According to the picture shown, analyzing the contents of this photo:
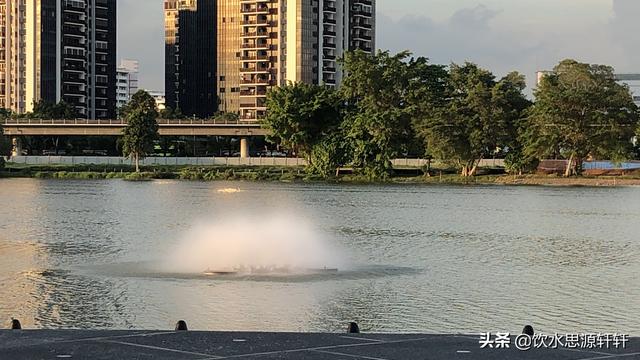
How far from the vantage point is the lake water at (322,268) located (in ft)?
89.9

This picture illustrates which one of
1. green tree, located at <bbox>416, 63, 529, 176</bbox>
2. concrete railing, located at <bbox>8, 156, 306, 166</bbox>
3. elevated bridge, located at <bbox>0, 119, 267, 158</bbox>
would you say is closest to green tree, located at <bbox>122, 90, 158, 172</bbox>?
concrete railing, located at <bbox>8, 156, 306, 166</bbox>

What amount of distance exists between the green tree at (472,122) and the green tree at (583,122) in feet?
12.6

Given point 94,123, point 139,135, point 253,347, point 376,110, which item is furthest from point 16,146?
point 253,347

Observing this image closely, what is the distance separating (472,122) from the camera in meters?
134

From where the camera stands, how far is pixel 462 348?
1698cm

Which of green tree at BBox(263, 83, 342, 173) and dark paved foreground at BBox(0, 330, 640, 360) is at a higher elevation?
green tree at BBox(263, 83, 342, 173)

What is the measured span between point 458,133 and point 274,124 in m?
27.5

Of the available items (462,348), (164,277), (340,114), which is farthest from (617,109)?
(462,348)

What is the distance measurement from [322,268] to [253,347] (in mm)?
19809

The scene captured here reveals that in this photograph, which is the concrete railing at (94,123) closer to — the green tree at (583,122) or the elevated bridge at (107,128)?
the elevated bridge at (107,128)

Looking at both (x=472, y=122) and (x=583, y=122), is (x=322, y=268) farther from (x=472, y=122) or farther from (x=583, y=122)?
(x=583, y=122)

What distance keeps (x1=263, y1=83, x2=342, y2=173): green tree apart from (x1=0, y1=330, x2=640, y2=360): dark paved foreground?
12127 cm

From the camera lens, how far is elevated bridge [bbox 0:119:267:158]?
173250 millimetres

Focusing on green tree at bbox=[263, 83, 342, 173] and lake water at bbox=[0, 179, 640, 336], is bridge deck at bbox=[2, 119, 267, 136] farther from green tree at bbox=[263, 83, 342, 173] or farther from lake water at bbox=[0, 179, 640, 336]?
lake water at bbox=[0, 179, 640, 336]
